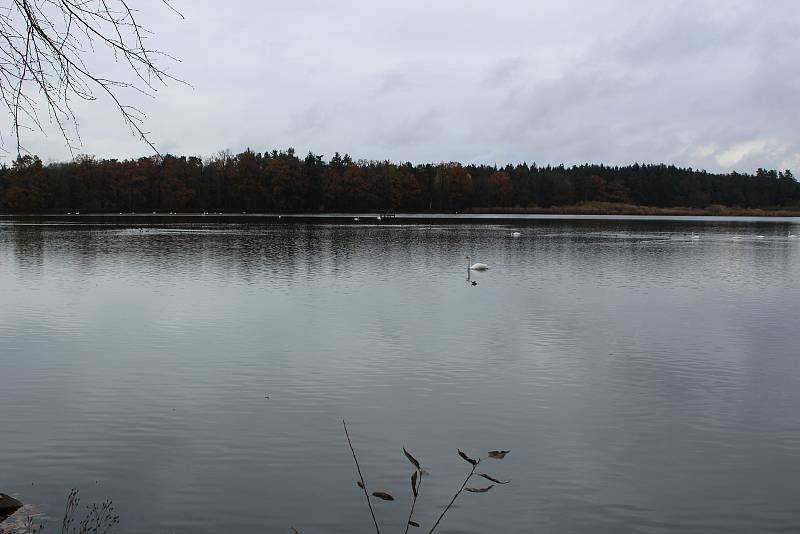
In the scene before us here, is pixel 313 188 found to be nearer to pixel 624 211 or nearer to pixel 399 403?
pixel 624 211

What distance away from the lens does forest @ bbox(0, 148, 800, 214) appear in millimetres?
134250

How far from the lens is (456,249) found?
49.1m

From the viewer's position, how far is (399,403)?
12.6 metres

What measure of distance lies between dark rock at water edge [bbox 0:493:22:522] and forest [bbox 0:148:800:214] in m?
125


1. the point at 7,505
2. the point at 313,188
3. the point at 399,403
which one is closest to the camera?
the point at 7,505

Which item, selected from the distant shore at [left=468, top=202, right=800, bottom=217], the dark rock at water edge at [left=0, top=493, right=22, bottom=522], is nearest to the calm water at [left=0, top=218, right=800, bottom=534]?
the dark rock at water edge at [left=0, top=493, right=22, bottom=522]

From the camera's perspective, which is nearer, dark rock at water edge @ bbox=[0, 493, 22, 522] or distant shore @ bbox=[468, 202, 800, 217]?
dark rock at water edge @ bbox=[0, 493, 22, 522]

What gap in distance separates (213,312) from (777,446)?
53.2 feet

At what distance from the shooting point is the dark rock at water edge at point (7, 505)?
791cm

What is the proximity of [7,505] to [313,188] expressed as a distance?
13809 centimetres

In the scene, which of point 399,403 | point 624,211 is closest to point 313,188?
point 624,211

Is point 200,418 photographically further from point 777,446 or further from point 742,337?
point 742,337

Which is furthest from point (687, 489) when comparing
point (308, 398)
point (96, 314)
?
point (96, 314)

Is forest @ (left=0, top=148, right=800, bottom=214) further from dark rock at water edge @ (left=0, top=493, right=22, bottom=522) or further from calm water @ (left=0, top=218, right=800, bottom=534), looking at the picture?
dark rock at water edge @ (left=0, top=493, right=22, bottom=522)
